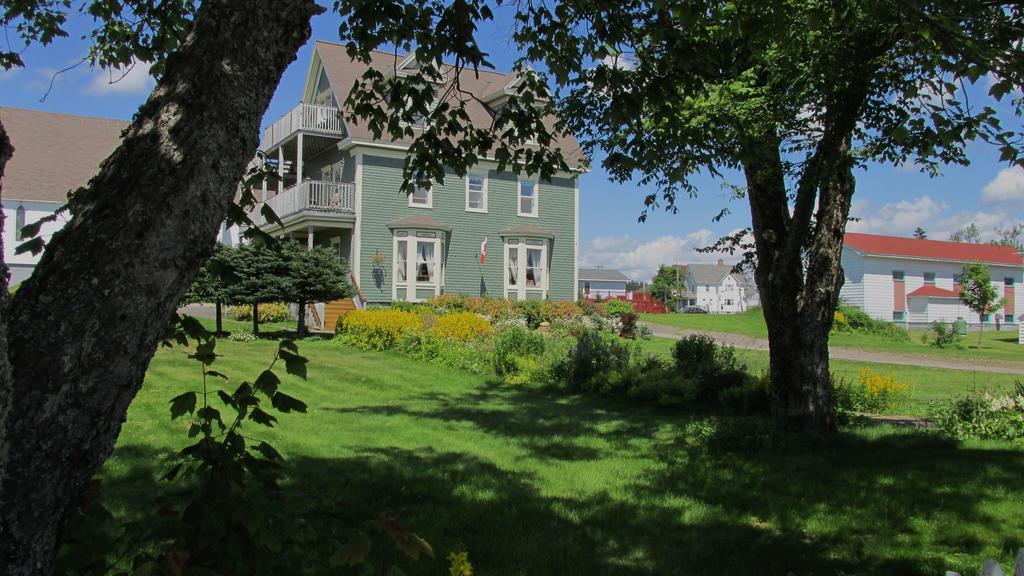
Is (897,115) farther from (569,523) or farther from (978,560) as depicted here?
(569,523)

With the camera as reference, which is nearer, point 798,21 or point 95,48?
point 798,21

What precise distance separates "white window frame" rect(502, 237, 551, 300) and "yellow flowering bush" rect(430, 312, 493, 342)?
11953mm

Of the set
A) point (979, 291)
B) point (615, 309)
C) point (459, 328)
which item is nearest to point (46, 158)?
point (615, 309)

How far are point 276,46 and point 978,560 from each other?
4955 mm

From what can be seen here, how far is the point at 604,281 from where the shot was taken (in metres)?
103

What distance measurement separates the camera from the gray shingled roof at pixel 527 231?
28.8m

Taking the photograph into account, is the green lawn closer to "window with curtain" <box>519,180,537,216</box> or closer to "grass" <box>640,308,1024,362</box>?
"grass" <box>640,308,1024,362</box>

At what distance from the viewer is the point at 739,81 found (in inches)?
290

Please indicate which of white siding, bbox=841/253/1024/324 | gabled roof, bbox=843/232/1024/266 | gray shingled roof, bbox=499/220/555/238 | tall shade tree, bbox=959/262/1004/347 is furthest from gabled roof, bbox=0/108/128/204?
gabled roof, bbox=843/232/1024/266

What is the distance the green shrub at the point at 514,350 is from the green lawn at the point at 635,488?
11.1 ft

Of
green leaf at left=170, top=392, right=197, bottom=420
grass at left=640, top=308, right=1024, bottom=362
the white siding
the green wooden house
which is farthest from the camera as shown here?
the white siding

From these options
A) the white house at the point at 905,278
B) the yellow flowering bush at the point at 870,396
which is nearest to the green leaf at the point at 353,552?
the yellow flowering bush at the point at 870,396

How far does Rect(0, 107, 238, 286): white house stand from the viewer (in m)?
31.2

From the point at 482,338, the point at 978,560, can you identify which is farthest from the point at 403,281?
the point at 978,560
